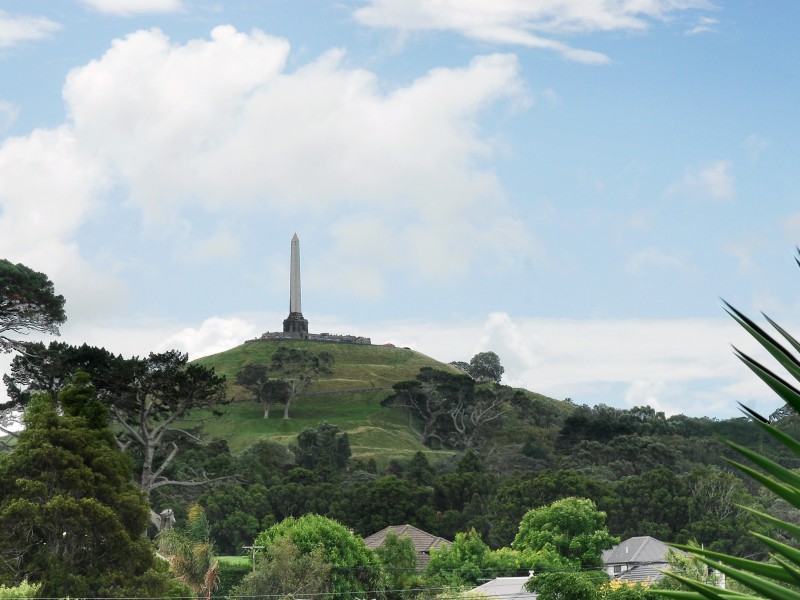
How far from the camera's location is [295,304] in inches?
5960

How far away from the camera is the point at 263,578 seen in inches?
1976

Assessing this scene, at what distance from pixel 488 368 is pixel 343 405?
26.7 metres

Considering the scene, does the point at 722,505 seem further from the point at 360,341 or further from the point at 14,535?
the point at 360,341

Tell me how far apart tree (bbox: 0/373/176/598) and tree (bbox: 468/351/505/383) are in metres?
120

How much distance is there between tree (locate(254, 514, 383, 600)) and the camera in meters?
53.6

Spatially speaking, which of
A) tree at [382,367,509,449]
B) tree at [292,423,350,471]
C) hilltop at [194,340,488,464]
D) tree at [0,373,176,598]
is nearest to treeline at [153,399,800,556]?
tree at [292,423,350,471]

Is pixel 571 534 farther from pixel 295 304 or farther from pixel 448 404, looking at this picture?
pixel 295 304

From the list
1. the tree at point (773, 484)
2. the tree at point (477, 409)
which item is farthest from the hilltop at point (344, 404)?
the tree at point (773, 484)

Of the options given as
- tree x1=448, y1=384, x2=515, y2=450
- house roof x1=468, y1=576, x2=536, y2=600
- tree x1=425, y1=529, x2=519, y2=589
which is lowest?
house roof x1=468, y1=576, x2=536, y2=600

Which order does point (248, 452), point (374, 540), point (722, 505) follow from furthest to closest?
point (248, 452)
point (722, 505)
point (374, 540)

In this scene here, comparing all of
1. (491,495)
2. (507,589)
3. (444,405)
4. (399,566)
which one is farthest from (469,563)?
(444,405)

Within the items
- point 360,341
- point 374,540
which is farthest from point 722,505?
point 360,341

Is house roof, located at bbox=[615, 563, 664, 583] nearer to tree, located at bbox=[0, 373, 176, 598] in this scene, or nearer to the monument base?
tree, located at bbox=[0, 373, 176, 598]

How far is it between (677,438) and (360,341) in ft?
216
